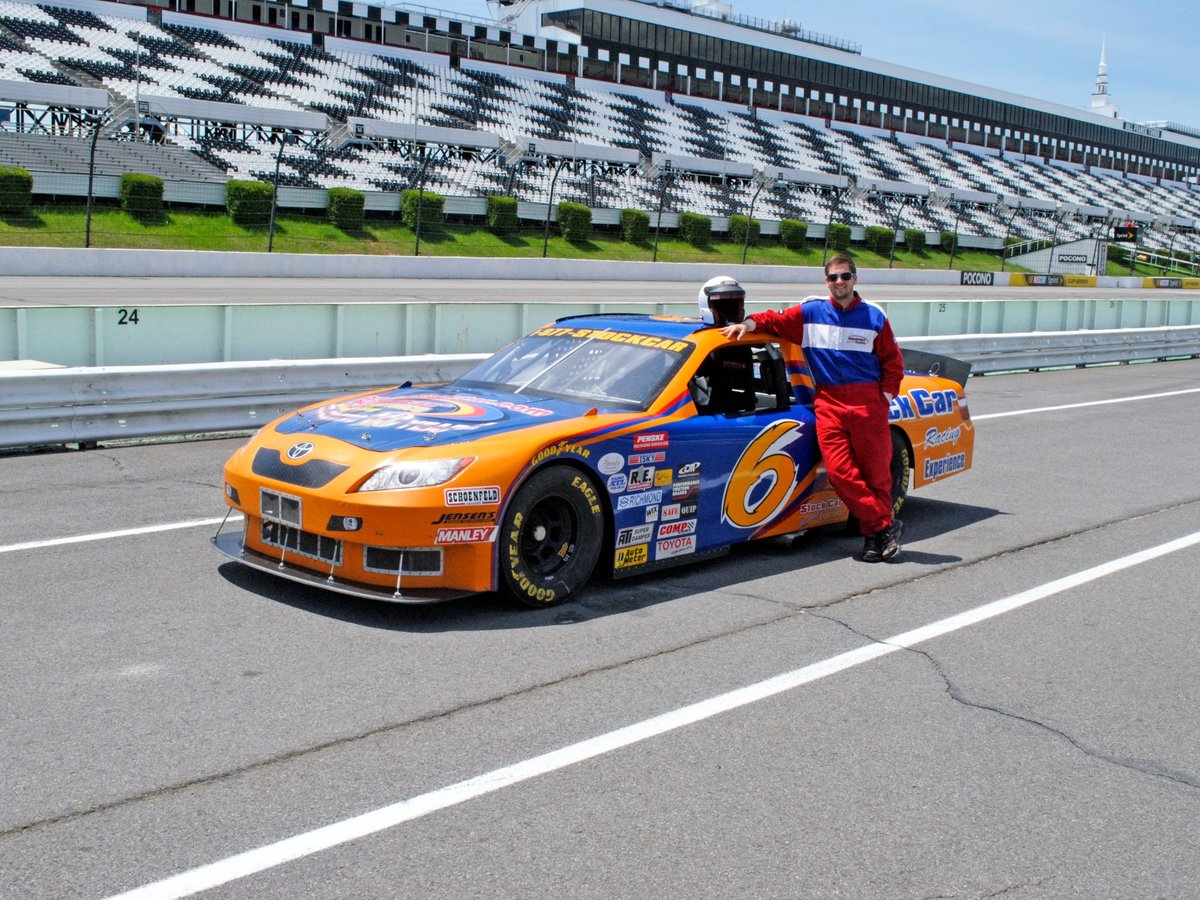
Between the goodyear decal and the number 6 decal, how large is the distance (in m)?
0.68

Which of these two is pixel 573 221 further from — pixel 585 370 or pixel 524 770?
pixel 524 770

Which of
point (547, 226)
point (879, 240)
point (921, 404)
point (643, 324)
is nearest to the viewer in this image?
point (643, 324)

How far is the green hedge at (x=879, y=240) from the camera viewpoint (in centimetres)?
6125

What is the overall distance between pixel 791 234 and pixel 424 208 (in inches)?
819

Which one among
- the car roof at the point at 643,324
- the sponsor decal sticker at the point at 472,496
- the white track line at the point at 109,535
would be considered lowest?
the white track line at the point at 109,535

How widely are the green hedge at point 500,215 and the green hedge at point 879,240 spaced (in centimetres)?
2370

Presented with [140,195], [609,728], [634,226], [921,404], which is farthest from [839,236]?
[609,728]

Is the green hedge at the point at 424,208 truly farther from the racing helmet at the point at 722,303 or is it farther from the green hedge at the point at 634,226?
the racing helmet at the point at 722,303

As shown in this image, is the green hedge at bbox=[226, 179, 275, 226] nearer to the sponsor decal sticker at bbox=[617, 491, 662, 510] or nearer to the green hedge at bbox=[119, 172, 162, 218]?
the green hedge at bbox=[119, 172, 162, 218]

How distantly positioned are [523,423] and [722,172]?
184 feet

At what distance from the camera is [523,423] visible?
19.9ft

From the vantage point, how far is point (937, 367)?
895 centimetres

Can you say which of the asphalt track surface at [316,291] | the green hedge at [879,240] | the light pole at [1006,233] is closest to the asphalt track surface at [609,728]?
the asphalt track surface at [316,291]

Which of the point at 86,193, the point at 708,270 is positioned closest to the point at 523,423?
the point at 86,193
